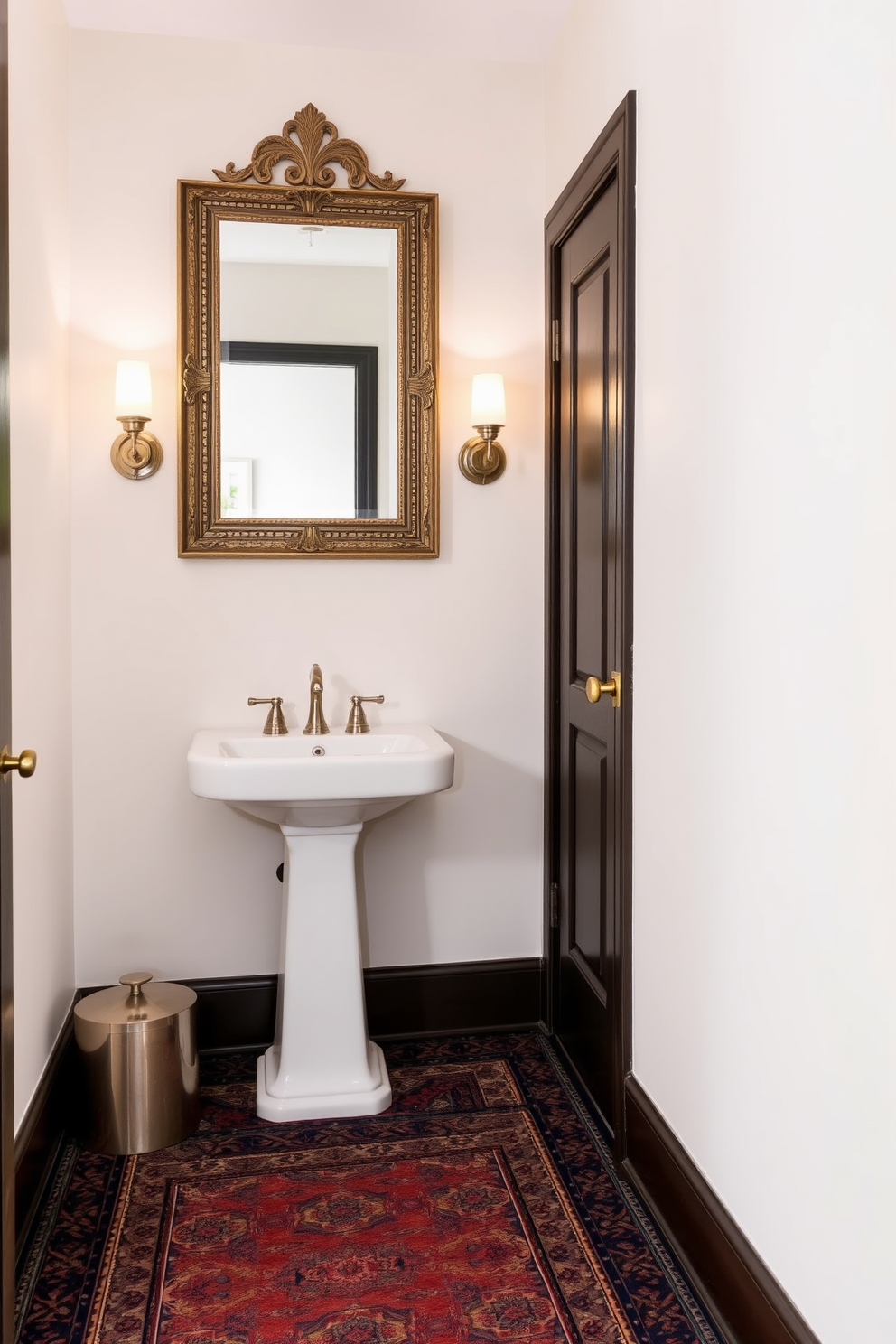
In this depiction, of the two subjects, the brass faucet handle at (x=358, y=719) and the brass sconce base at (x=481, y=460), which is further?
the brass sconce base at (x=481, y=460)

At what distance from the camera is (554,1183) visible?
6.91 ft

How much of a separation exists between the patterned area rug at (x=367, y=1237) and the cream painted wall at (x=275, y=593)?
529 mm

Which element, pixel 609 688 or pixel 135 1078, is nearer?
pixel 609 688

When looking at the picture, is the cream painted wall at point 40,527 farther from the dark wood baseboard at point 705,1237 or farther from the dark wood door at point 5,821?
the dark wood baseboard at point 705,1237

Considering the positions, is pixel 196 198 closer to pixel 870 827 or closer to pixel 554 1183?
pixel 870 827

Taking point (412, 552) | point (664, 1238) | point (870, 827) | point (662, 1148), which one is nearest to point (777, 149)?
point (870, 827)

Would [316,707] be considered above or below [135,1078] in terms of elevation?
above

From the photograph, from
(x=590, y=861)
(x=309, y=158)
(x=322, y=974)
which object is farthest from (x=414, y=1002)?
(x=309, y=158)

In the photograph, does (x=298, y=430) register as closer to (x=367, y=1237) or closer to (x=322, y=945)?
(x=322, y=945)

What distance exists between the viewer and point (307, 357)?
2.67 metres

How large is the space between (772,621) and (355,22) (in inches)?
76.6

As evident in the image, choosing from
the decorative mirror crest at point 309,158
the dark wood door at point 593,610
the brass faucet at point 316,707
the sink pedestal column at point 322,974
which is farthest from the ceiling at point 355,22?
the sink pedestal column at point 322,974

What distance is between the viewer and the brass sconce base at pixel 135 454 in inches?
103

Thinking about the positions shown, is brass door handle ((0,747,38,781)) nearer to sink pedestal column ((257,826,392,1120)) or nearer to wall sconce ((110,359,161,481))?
sink pedestal column ((257,826,392,1120))
